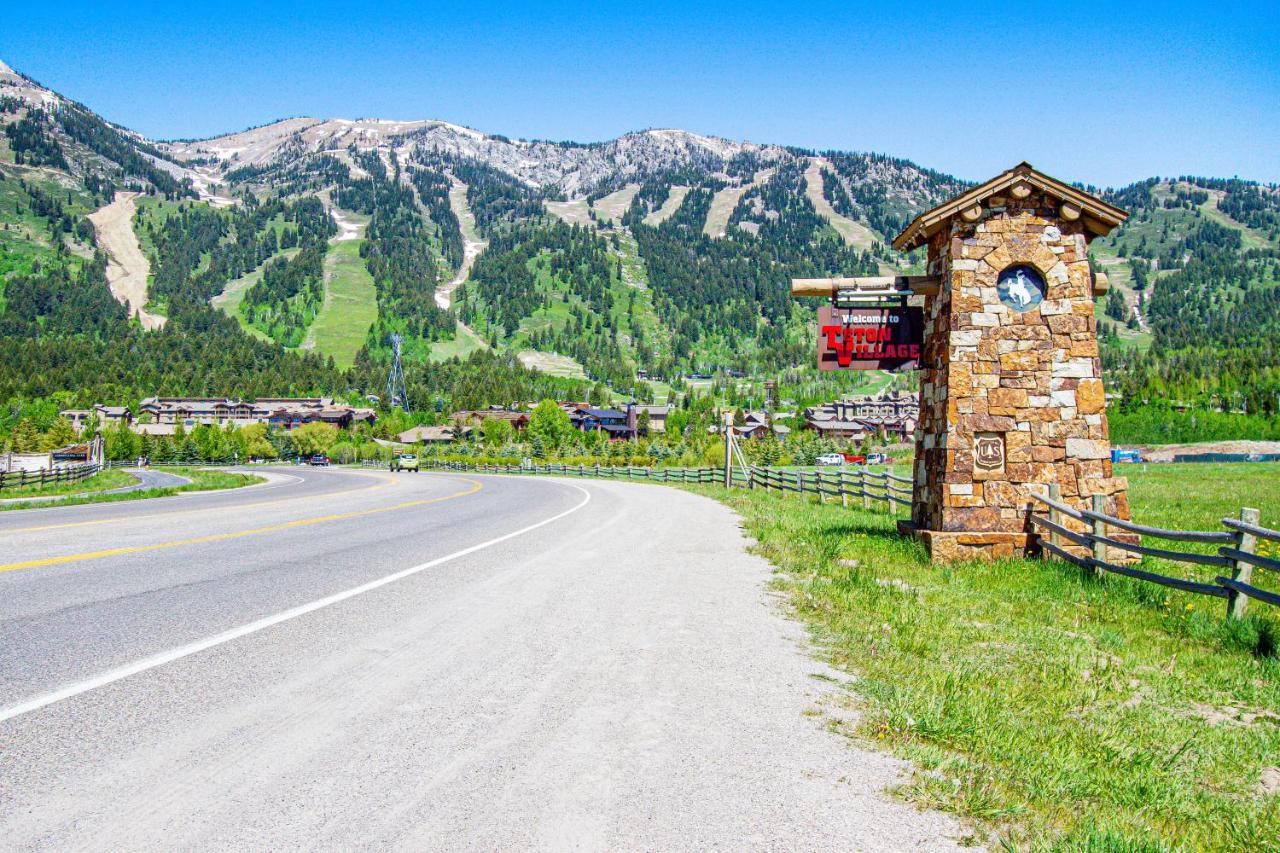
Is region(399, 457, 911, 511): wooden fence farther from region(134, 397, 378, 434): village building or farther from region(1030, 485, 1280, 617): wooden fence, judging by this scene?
region(134, 397, 378, 434): village building

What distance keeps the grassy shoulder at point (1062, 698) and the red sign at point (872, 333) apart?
4069 millimetres

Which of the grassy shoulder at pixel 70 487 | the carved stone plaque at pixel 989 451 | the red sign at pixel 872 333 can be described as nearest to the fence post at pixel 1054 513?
the carved stone plaque at pixel 989 451

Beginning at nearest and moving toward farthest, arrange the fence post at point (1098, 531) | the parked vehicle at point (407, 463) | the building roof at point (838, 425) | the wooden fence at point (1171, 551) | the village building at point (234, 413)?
the wooden fence at point (1171, 551) < the fence post at point (1098, 531) < the parked vehicle at point (407, 463) < the village building at point (234, 413) < the building roof at point (838, 425)

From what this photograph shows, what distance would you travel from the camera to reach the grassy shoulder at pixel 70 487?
30266 millimetres

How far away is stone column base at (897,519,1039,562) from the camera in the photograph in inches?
465

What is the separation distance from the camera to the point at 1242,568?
771cm

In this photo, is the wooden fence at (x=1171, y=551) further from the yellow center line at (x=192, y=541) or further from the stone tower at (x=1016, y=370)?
the yellow center line at (x=192, y=541)

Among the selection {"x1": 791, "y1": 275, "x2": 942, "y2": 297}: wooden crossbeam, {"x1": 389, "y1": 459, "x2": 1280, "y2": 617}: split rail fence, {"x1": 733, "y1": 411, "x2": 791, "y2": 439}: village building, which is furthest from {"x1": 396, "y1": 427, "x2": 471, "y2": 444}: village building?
{"x1": 791, "y1": 275, "x2": 942, "y2": 297}: wooden crossbeam

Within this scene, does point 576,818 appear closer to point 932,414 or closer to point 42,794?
point 42,794

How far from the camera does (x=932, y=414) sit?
1307 centimetres

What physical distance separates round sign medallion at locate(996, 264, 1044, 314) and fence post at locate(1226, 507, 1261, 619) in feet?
16.5

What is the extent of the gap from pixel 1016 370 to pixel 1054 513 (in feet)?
7.35

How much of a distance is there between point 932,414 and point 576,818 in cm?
1126

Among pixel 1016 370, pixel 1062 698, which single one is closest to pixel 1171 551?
pixel 1016 370
